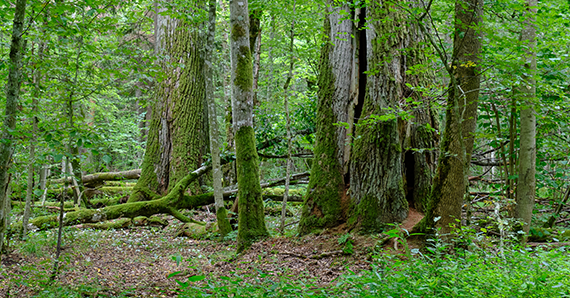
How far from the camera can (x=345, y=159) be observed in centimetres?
574

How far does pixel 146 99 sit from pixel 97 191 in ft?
25.0

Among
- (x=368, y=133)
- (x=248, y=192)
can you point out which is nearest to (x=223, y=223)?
(x=248, y=192)

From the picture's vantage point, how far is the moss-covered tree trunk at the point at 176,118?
934cm

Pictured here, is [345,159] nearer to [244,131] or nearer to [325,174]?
[325,174]

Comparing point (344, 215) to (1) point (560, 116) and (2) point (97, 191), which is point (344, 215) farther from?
(2) point (97, 191)

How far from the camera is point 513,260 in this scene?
11.3 feet

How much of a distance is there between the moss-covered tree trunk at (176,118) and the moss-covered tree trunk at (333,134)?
4.36 meters

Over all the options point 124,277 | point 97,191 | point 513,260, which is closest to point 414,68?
point 513,260

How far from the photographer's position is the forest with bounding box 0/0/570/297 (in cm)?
345

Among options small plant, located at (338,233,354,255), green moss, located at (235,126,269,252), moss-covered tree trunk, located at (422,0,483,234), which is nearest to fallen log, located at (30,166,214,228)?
green moss, located at (235,126,269,252)

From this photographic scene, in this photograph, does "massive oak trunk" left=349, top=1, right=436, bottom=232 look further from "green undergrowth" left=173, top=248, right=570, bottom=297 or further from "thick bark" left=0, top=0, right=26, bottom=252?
"thick bark" left=0, top=0, right=26, bottom=252

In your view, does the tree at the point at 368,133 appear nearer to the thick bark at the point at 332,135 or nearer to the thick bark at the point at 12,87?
the thick bark at the point at 332,135

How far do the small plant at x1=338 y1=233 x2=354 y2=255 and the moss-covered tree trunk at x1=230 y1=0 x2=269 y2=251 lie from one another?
1255 mm

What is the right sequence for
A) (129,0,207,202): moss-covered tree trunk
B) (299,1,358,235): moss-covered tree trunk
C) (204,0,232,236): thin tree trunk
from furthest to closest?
1. (129,0,207,202): moss-covered tree trunk
2. (204,0,232,236): thin tree trunk
3. (299,1,358,235): moss-covered tree trunk
